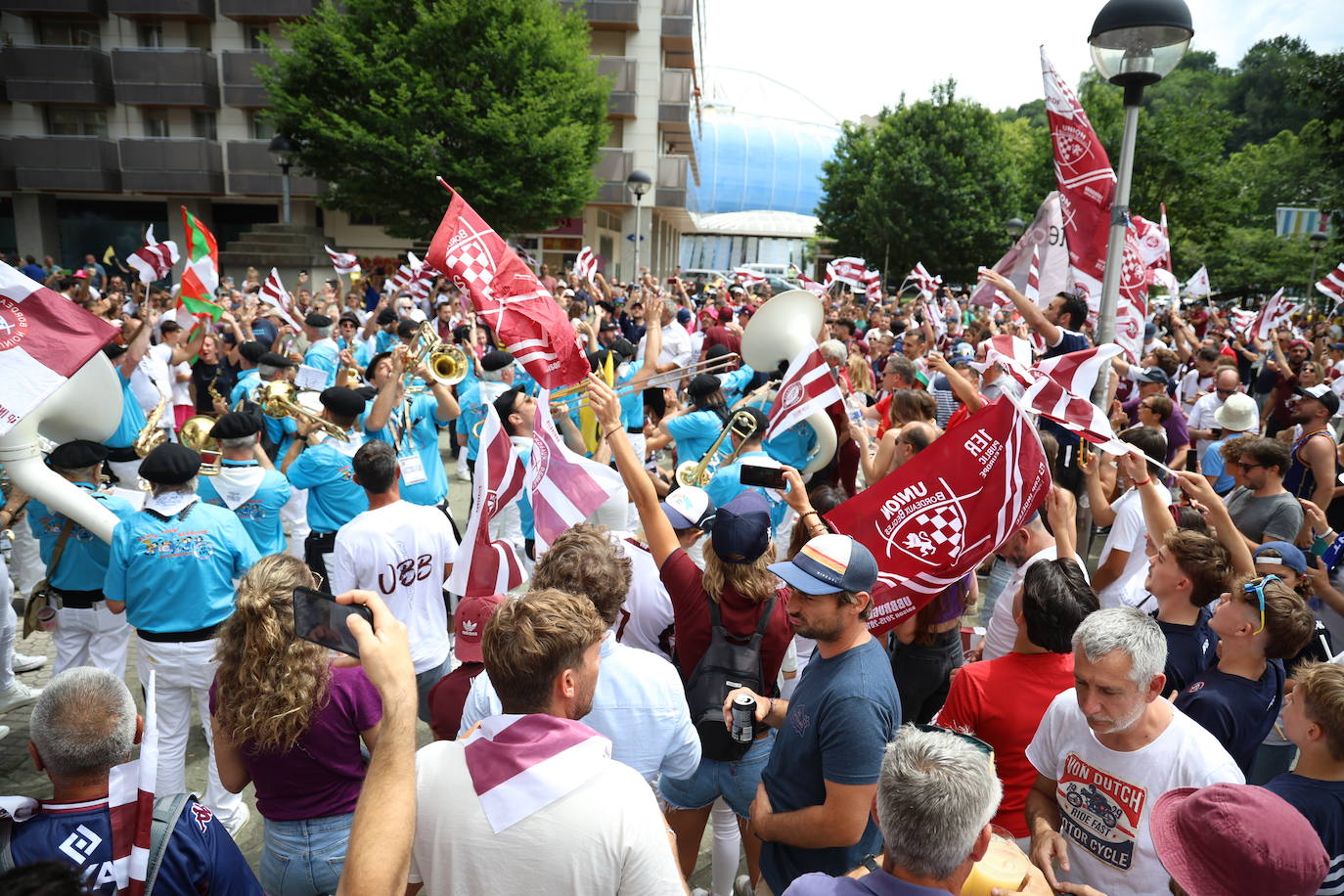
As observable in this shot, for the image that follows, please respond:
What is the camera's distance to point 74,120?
110 ft

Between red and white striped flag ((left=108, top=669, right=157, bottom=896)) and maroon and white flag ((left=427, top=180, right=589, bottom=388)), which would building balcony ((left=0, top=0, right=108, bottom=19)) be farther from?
red and white striped flag ((left=108, top=669, right=157, bottom=896))

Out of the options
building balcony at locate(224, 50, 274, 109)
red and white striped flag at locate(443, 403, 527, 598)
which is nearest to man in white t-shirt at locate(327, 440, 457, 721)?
red and white striped flag at locate(443, 403, 527, 598)

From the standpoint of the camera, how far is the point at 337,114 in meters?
26.5

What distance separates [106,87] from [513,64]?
689 inches

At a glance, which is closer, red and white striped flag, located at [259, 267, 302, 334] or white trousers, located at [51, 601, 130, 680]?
white trousers, located at [51, 601, 130, 680]

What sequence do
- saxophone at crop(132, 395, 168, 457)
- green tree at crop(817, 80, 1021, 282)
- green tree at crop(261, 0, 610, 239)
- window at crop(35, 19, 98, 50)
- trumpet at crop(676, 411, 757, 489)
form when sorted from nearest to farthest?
trumpet at crop(676, 411, 757, 489)
saxophone at crop(132, 395, 168, 457)
green tree at crop(261, 0, 610, 239)
window at crop(35, 19, 98, 50)
green tree at crop(817, 80, 1021, 282)

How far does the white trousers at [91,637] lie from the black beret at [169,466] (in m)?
1.19

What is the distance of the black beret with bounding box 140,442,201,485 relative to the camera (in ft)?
13.7

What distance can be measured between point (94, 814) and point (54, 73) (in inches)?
1564

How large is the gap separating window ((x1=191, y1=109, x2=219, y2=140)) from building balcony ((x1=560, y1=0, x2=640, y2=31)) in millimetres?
14410

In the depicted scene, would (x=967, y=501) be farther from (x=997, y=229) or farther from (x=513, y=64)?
(x=997, y=229)

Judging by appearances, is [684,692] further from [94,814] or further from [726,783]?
[94,814]

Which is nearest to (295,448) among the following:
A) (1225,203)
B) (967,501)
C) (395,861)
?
(967,501)

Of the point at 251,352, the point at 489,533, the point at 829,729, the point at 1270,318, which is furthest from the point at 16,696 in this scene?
the point at 1270,318
